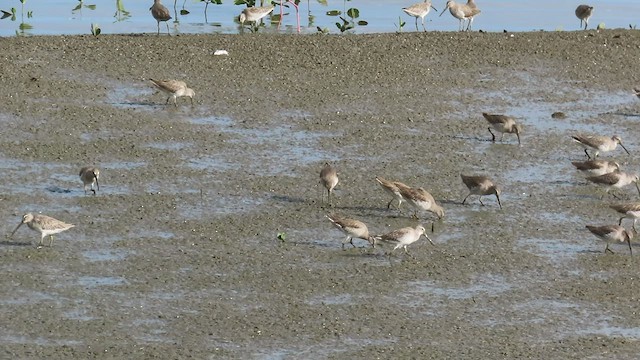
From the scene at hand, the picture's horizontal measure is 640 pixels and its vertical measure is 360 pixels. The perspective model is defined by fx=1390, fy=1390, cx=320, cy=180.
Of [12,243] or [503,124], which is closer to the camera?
[12,243]

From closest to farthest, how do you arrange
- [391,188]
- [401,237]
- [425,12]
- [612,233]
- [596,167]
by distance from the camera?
[401,237], [612,233], [391,188], [596,167], [425,12]

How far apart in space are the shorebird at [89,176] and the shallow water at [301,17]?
8.16 metres

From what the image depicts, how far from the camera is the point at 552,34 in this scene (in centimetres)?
2250

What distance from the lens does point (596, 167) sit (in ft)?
51.4

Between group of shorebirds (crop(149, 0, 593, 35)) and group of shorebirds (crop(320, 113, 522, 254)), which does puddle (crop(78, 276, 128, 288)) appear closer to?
group of shorebirds (crop(320, 113, 522, 254))

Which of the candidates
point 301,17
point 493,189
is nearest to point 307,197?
point 493,189

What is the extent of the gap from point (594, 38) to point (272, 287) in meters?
11.5

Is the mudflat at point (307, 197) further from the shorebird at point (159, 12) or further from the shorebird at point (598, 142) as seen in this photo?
the shorebird at point (159, 12)

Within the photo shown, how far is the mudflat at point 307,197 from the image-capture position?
11375 mm

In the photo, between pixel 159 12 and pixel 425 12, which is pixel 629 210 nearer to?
pixel 425 12

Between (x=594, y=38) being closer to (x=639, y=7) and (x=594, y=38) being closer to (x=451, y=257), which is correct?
(x=639, y=7)

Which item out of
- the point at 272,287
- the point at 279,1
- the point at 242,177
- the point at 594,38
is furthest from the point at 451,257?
the point at 279,1

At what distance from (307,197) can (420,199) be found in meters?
1.40

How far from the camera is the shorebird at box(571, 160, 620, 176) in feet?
51.4
